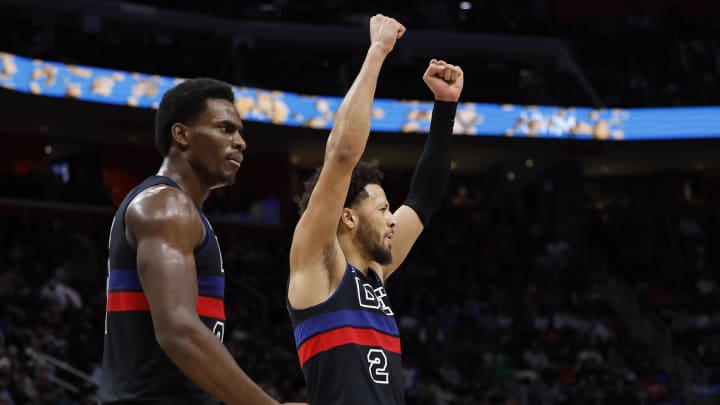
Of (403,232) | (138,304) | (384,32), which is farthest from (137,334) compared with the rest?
(403,232)

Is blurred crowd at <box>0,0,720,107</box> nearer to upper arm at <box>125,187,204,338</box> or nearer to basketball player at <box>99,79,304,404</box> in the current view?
basketball player at <box>99,79,304,404</box>

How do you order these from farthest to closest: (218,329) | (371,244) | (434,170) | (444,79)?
1. (434,170)
2. (444,79)
3. (371,244)
4. (218,329)

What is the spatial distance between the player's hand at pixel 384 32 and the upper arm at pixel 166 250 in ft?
4.02

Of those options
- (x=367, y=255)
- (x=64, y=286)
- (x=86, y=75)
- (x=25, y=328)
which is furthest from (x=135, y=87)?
(x=367, y=255)

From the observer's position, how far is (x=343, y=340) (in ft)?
13.1

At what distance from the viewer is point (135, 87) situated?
1909 centimetres

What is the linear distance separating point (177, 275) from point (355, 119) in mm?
1161

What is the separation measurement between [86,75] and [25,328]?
21.3 feet

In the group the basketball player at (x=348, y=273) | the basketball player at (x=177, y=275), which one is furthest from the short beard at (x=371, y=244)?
the basketball player at (x=177, y=275)

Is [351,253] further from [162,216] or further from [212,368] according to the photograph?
[212,368]

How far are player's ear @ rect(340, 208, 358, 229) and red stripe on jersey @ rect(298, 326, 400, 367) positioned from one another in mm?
460

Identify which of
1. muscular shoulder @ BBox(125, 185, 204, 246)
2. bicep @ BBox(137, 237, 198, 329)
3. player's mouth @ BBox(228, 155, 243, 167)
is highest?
player's mouth @ BBox(228, 155, 243, 167)

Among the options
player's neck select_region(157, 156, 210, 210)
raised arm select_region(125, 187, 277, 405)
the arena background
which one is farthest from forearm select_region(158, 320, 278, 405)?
the arena background

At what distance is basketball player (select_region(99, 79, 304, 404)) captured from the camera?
2.84 metres
